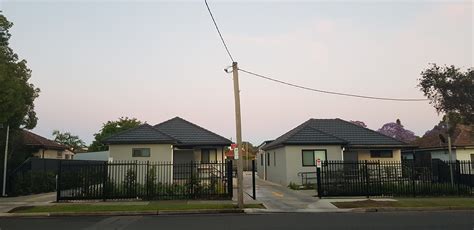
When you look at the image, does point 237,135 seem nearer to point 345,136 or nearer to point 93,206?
point 93,206

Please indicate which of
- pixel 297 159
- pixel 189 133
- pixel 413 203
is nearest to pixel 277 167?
pixel 297 159

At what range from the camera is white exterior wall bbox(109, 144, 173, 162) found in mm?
26562

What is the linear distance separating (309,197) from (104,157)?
27.4 meters

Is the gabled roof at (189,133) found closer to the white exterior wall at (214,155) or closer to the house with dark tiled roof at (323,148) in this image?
the white exterior wall at (214,155)

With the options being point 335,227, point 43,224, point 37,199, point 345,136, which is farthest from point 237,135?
point 345,136

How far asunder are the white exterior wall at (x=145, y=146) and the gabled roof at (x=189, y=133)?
8.36ft

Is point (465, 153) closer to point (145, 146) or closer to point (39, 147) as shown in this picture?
point (145, 146)

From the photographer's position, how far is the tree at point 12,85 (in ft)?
58.3

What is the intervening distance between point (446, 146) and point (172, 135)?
2147 centimetres

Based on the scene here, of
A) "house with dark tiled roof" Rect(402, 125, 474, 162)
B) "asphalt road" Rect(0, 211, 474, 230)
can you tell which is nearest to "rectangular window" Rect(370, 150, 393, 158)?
"house with dark tiled roof" Rect(402, 125, 474, 162)

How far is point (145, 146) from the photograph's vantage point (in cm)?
2673

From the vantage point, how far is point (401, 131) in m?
73.0

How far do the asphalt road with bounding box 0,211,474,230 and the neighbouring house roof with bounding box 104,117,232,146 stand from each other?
1156cm

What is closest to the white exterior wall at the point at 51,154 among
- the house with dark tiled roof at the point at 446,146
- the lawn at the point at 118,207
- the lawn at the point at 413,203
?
the lawn at the point at 118,207
